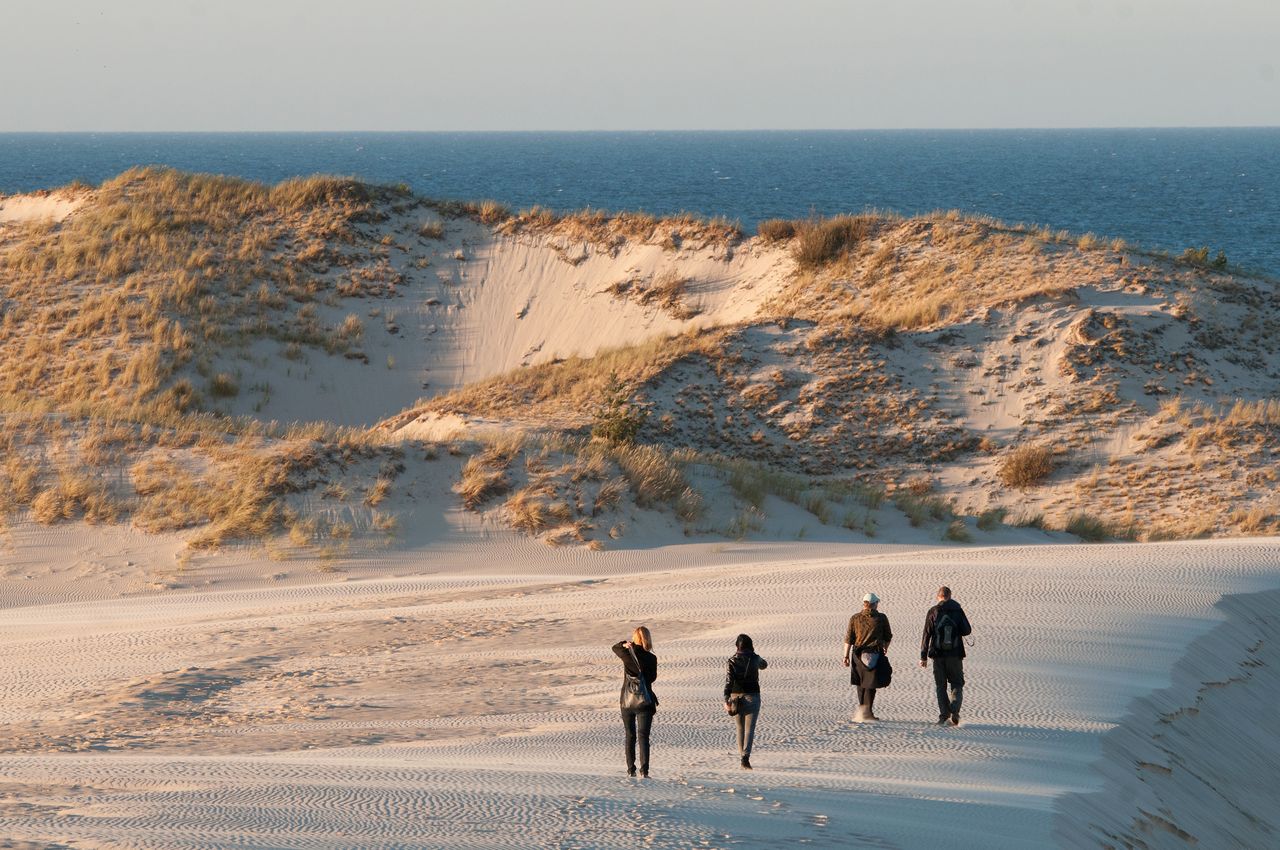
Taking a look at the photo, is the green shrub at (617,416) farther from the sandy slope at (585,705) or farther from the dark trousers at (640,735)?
the dark trousers at (640,735)

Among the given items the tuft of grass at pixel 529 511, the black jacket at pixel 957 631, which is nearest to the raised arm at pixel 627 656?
the black jacket at pixel 957 631

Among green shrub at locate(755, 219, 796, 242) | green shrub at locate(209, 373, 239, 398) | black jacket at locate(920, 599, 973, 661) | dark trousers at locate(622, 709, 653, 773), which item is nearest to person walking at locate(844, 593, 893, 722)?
black jacket at locate(920, 599, 973, 661)

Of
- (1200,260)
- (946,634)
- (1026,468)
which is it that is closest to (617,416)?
(1026,468)

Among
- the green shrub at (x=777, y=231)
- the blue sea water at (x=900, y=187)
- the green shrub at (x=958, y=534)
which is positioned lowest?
the green shrub at (x=958, y=534)

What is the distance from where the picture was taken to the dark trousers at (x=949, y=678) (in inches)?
412

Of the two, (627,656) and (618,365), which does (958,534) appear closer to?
(618,365)

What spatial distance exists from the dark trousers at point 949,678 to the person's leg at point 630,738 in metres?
2.57

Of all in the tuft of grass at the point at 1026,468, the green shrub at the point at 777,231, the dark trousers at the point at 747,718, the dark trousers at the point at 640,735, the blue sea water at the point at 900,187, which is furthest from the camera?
the blue sea water at the point at 900,187

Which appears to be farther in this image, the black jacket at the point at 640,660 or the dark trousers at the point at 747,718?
the dark trousers at the point at 747,718

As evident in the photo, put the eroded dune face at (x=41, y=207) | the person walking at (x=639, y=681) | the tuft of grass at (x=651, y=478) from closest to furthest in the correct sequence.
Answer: the person walking at (x=639, y=681), the tuft of grass at (x=651, y=478), the eroded dune face at (x=41, y=207)

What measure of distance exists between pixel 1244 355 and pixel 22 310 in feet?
90.6

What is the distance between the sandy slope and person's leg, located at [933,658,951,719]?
6.4 inches

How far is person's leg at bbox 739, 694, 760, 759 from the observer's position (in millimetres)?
9109

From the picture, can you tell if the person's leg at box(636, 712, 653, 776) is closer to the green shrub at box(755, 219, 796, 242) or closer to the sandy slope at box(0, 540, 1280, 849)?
the sandy slope at box(0, 540, 1280, 849)
